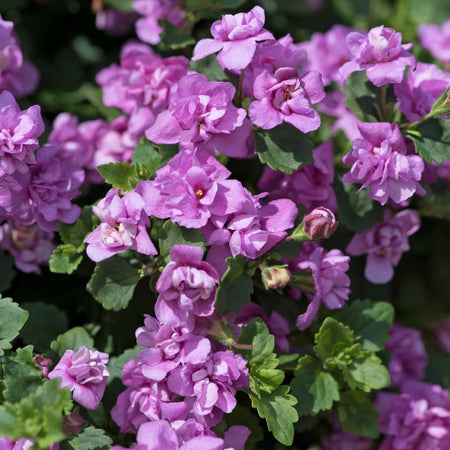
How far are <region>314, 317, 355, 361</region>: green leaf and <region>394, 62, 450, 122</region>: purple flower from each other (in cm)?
59

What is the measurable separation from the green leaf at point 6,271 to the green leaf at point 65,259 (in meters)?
0.22

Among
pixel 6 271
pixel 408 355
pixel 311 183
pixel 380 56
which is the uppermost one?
pixel 380 56

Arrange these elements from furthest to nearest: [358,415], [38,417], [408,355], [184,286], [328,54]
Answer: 1. [328,54]
2. [408,355]
3. [358,415]
4. [184,286]
5. [38,417]

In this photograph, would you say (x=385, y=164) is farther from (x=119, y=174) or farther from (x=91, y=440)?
(x=91, y=440)

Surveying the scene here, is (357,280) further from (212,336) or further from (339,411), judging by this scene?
(212,336)

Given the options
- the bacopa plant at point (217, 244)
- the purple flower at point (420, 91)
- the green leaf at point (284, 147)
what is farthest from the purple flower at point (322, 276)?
the purple flower at point (420, 91)

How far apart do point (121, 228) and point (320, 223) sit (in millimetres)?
466

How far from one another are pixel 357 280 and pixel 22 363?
1093 millimetres

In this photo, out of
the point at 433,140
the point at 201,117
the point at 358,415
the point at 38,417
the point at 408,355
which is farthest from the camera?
the point at 408,355

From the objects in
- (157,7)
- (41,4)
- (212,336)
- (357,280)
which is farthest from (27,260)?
(41,4)

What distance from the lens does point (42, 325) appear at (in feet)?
5.82

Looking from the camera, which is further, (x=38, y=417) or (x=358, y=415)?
(x=358, y=415)

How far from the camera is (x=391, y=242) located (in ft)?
6.03

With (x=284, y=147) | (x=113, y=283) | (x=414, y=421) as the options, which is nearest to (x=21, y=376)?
(x=113, y=283)
